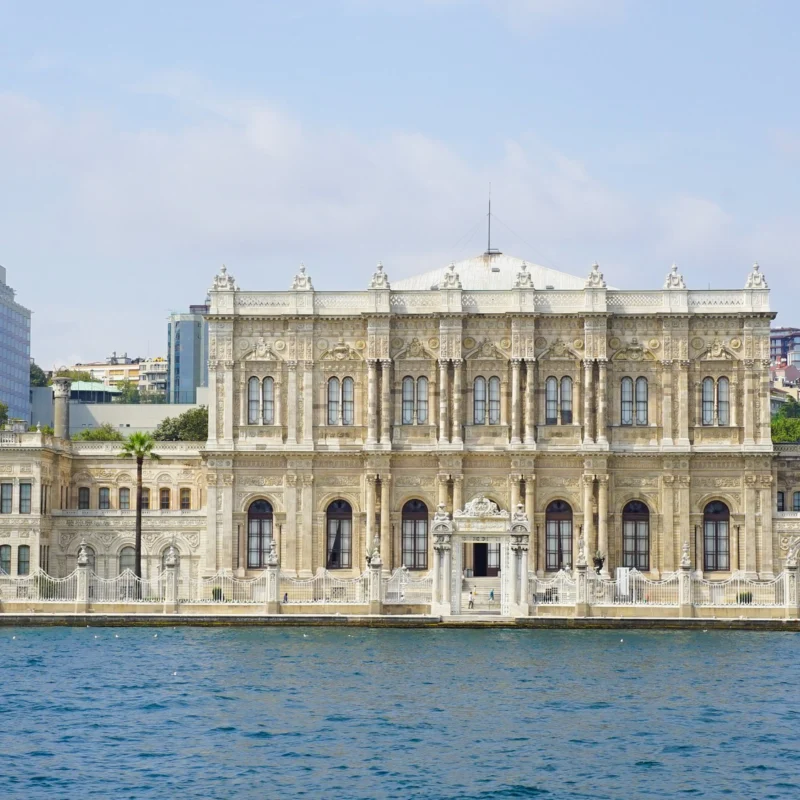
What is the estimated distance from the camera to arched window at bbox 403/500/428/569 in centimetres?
7150

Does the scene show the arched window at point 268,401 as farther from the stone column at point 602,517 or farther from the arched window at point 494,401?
the stone column at point 602,517

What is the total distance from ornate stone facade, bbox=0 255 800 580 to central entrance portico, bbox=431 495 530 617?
914cm

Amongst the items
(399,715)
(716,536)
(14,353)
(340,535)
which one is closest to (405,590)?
(340,535)

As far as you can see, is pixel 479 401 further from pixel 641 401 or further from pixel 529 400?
pixel 641 401

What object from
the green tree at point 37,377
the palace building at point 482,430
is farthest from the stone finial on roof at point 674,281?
the green tree at point 37,377

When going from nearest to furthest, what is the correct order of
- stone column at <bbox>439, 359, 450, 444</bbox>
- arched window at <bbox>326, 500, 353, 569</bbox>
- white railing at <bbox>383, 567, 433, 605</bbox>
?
white railing at <bbox>383, 567, 433, 605</bbox>
stone column at <bbox>439, 359, 450, 444</bbox>
arched window at <bbox>326, 500, 353, 569</bbox>

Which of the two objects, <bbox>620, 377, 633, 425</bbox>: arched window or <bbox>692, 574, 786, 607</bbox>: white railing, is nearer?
<bbox>692, 574, 786, 607</bbox>: white railing

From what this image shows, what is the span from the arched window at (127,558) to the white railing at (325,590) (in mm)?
7473

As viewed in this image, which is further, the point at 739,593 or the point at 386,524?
the point at 386,524

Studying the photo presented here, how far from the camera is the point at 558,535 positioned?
71.4 meters

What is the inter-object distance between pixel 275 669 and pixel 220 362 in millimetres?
25772

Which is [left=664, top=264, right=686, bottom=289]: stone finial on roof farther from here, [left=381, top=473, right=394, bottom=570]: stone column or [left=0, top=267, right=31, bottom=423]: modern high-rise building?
[left=0, top=267, right=31, bottom=423]: modern high-rise building

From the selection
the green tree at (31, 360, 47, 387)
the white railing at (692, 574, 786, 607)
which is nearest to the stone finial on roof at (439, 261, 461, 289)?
the white railing at (692, 574, 786, 607)

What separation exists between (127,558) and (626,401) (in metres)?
21.1
